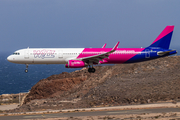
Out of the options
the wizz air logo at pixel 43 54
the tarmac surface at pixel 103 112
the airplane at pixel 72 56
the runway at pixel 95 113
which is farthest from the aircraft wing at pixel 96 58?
the runway at pixel 95 113

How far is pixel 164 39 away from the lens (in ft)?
190

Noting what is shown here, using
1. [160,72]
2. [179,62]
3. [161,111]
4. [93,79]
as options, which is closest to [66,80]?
[93,79]

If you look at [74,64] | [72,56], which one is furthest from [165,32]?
[74,64]

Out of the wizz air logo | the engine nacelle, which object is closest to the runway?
the engine nacelle

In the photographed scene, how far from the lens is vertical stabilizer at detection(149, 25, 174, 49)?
5772cm

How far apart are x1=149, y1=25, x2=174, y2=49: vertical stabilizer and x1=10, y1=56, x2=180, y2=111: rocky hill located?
A: 8.46 meters

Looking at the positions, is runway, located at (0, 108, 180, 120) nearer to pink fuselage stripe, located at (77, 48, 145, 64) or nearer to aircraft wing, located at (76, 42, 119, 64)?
aircraft wing, located at (76, 42, 119, 64)

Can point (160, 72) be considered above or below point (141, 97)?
above

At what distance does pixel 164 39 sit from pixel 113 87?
50.0 ft

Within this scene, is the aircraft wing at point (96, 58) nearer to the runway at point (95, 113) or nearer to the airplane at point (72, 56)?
the airplane at point (72, 56)

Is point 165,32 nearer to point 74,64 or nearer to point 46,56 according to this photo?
point 74,64

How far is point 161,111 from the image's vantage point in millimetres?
42062

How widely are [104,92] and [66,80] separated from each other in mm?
23483

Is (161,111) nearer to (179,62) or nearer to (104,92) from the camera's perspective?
(104,92)
